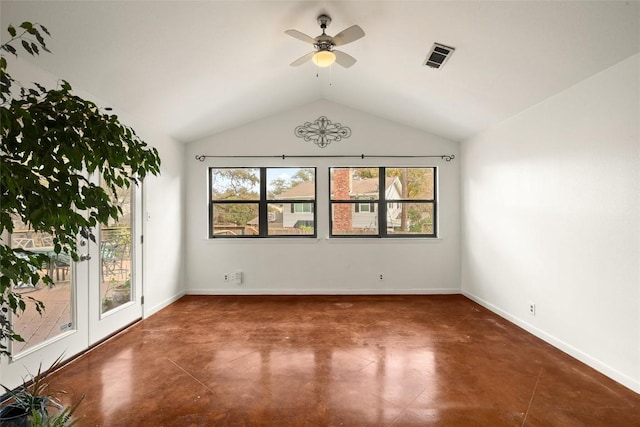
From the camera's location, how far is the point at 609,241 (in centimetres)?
250

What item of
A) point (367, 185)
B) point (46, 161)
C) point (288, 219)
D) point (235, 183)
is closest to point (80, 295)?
point (46, 161)

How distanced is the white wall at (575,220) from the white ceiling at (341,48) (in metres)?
0.31

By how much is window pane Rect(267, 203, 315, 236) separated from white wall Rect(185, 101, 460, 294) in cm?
17

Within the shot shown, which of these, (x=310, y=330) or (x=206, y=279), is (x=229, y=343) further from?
(x=206, y=279)

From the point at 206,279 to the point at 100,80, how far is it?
3092 millimetres

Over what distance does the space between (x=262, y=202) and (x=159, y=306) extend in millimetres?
2080

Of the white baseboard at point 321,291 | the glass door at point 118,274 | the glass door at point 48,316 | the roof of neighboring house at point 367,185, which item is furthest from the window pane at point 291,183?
the glass door at point 48,316

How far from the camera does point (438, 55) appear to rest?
293 centimetres

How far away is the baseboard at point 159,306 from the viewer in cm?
386

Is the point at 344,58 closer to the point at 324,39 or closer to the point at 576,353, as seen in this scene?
the point at 324,39

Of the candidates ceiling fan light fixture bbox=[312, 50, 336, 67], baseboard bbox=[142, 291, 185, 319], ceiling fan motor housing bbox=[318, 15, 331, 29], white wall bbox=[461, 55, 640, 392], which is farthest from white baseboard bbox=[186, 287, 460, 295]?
ceiling fan motor housing bbox=[318, 15, 331, 29]

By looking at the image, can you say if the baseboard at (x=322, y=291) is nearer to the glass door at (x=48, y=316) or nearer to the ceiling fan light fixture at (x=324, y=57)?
the glass door at (x=48, y=316)

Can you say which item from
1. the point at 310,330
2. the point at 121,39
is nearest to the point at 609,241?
the point at 310,330

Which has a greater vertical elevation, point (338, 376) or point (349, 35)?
point (349, 35)
